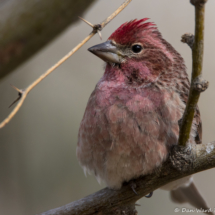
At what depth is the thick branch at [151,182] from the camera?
3199 mm

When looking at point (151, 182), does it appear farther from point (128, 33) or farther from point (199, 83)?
point (128, 33)

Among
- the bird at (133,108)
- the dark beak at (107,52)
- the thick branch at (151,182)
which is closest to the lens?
the thick branch at (151,182)

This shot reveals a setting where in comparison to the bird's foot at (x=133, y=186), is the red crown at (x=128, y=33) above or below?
above

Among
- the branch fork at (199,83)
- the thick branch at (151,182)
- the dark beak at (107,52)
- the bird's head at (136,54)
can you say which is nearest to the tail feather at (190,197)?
the thick branch at (151,182)

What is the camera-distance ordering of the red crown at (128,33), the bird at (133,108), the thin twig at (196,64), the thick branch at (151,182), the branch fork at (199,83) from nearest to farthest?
1. the thin twig at (196,64)
2. the branch fork at (199,83)
3. the thick branch at (151,182)
4. the bird at (133,108)
5. the red crown at (128,33)

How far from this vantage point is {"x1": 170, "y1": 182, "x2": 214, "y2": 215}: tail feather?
5664 millimetres

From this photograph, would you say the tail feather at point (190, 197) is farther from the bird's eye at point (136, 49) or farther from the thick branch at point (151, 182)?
the bird's eye at point (136, 49)

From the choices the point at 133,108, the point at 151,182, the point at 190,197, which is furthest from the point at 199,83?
the point at 190,197

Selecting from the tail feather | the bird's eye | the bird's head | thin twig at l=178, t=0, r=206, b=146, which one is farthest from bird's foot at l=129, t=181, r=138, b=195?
the tail feather

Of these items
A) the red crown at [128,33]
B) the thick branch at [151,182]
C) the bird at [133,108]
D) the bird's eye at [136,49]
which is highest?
the red crown at [128,33]

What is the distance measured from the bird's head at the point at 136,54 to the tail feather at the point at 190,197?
252 cm

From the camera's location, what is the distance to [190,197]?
227 inches

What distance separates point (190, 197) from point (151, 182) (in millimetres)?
2476

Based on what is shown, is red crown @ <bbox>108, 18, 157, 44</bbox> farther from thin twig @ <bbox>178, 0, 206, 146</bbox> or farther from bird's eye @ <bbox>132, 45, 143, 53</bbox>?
thin twig @ <bbox>178, 0, 206, 146</bbox>
